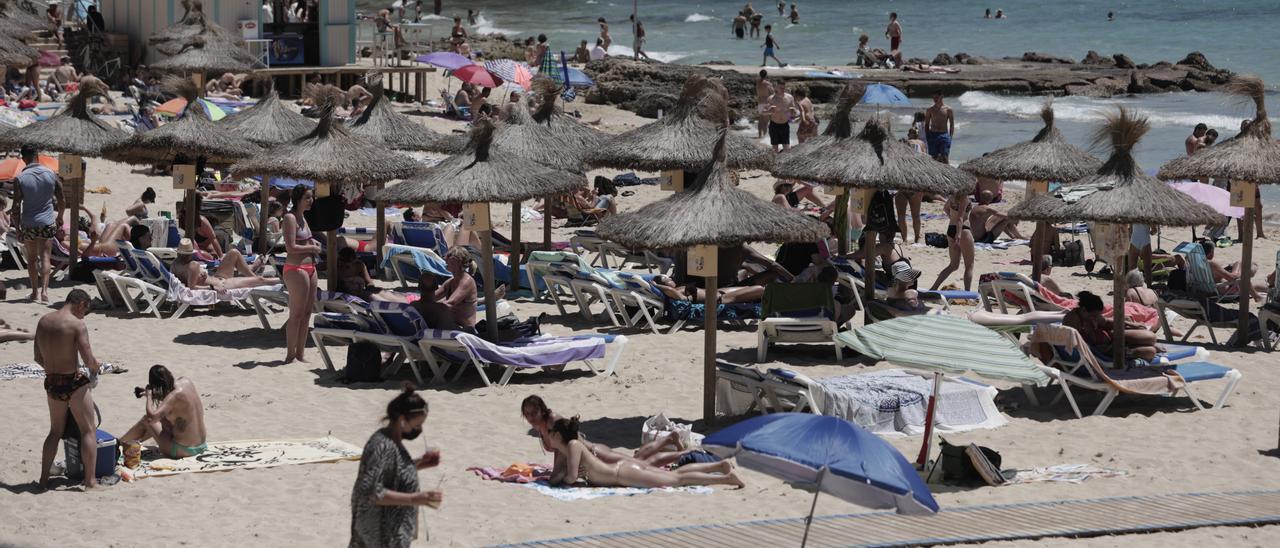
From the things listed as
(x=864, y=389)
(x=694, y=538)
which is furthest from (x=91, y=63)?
(x=694, y=538)

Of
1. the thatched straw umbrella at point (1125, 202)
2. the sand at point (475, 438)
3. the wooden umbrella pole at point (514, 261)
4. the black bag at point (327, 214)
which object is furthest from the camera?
the wooden umbrella pole at point (514, 261)

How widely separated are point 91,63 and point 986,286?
20402mm

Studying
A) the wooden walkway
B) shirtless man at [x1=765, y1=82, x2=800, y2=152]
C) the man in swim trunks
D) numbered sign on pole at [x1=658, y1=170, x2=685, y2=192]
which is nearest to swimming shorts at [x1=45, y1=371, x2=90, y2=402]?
the wooden walkway

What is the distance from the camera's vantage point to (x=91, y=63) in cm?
2784

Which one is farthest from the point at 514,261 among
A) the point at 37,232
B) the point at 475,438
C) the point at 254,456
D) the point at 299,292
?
the point at 254,456

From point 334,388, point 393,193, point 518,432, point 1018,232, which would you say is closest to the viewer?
point 518,432

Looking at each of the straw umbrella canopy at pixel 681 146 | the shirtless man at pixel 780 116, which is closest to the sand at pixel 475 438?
the straw umbrella canopy at pixel 681 146

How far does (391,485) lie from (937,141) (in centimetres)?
1624

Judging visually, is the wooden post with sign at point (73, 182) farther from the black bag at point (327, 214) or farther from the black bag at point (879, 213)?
the black bag at point (879, 213)

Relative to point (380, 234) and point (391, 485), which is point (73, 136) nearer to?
point (380, 234)

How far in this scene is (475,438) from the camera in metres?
9.02

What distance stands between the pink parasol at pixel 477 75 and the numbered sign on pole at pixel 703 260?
1615 centimetres

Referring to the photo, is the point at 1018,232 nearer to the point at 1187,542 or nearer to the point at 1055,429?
the point at 1055,429

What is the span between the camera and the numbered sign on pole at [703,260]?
29.7 feet
